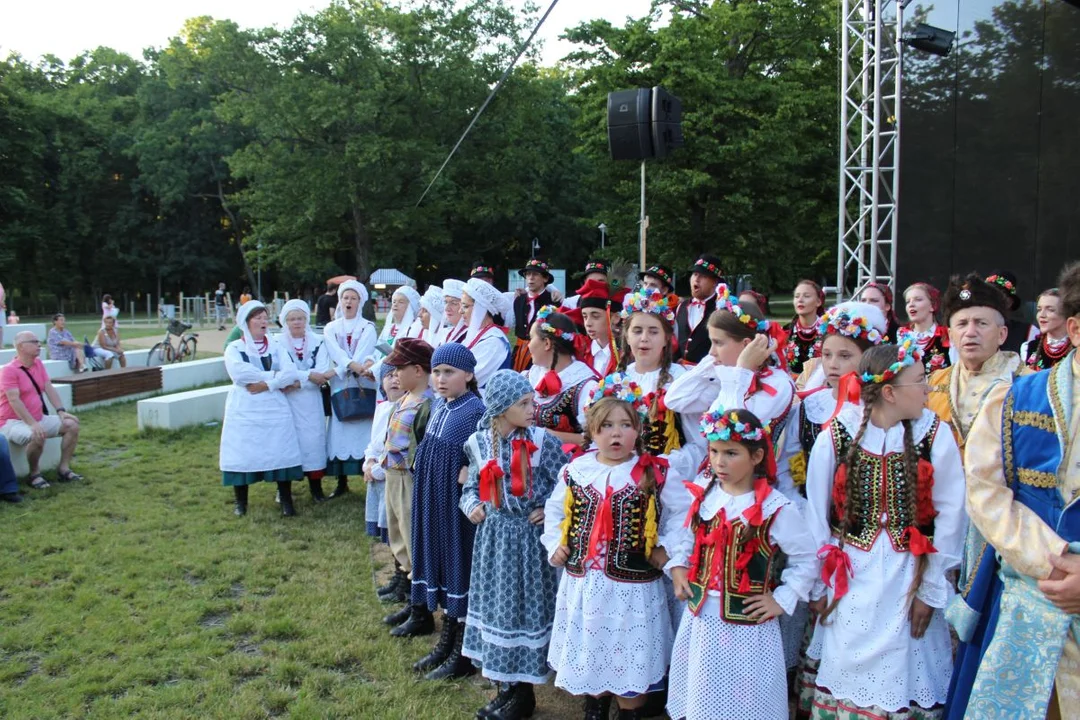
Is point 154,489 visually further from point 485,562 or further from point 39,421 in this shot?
point 485,562

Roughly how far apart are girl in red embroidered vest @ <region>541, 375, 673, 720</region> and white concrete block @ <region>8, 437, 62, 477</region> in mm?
6872

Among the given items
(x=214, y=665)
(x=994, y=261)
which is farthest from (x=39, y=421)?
(x=994, y=261)

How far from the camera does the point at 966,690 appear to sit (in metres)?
2.55

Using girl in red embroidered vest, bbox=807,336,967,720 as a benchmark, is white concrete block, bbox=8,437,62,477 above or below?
below

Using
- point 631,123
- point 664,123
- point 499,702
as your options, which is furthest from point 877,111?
point 499,702

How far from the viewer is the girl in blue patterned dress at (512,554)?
12.2ft

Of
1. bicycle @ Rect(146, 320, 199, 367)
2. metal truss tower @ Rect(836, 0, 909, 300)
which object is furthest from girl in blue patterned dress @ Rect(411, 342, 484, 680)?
bicycle @ Rect(146, 320, 199, 367)

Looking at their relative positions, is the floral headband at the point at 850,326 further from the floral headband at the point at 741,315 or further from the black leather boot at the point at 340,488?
the black leather boot at the point at 340,488

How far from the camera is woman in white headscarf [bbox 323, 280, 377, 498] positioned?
292 inches

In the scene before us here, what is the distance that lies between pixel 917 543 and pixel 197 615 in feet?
13.5

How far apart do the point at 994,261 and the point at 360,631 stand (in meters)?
8.30

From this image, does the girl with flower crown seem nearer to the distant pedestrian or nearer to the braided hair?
the braided hair

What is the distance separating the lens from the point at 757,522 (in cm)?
303

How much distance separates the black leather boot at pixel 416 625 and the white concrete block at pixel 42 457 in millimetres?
5370
